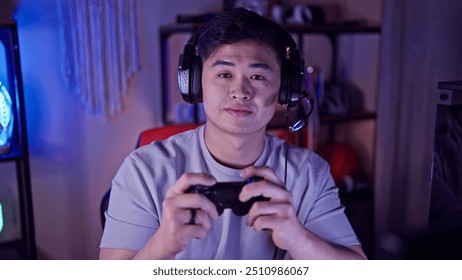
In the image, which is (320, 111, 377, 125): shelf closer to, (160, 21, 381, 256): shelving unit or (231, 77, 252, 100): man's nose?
(160, 21, 381, 256): shelving unit

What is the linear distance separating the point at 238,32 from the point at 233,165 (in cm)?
26

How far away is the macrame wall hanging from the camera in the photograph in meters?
1.09

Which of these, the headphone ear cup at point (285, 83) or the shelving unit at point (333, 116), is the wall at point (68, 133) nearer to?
the shelving unit at point (333, 116)

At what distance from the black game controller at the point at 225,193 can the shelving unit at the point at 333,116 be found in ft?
1.93

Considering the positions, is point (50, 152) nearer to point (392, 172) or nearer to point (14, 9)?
point (14, 9)

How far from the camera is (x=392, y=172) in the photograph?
1.87m

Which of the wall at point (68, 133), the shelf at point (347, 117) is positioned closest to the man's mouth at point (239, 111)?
the wall at point (68, 133)

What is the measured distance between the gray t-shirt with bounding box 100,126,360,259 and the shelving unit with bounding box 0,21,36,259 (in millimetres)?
354

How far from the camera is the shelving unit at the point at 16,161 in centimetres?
104

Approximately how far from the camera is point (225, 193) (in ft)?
2.38

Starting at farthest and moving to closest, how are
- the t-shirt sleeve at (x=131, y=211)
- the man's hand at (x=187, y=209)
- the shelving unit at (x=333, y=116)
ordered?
the shelving unit at (x=333, y=116), the t-shirt sleeve at (x=131, y=211), the man's hand at (x=187, y=209)

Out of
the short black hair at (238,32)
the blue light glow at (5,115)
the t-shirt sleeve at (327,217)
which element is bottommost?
the t-shirt sleeve at (327,217)

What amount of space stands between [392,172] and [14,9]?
1.48 m
